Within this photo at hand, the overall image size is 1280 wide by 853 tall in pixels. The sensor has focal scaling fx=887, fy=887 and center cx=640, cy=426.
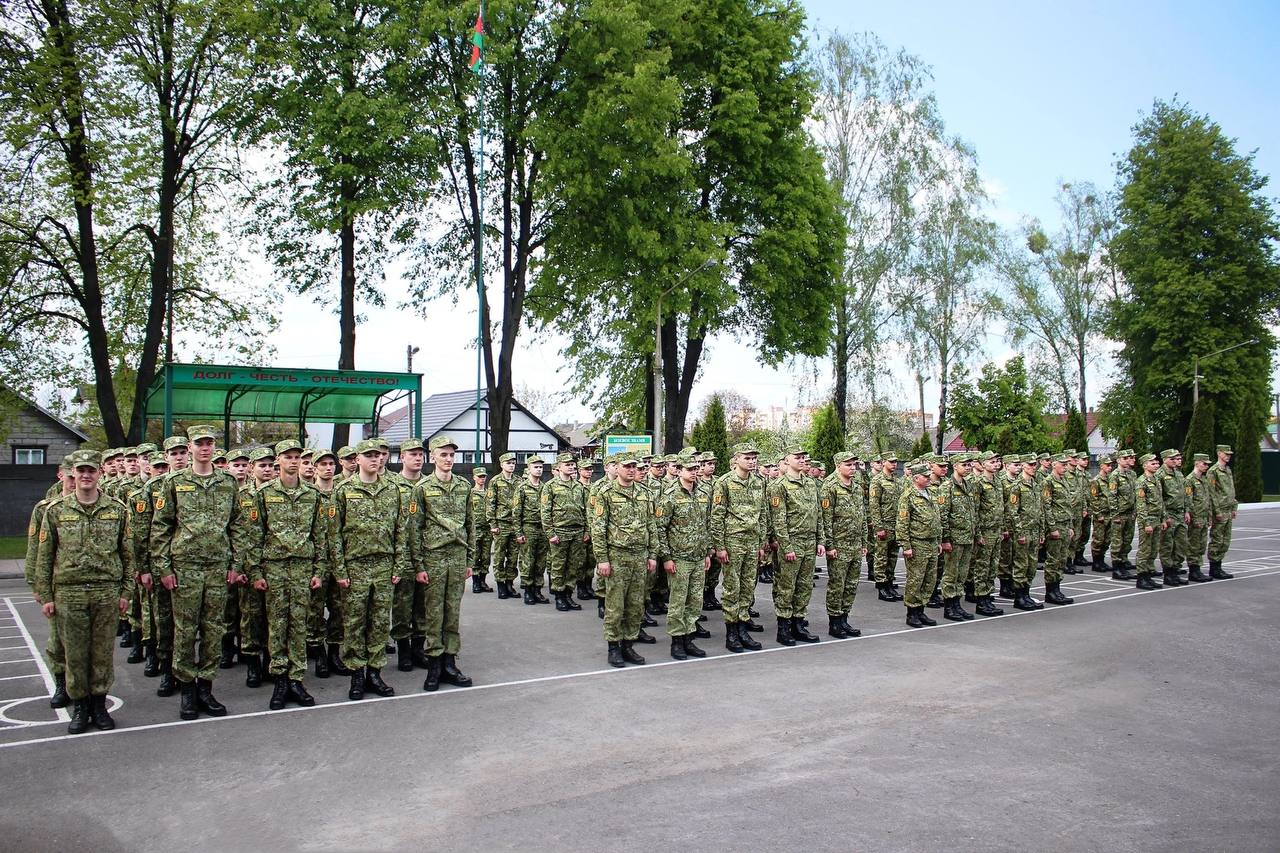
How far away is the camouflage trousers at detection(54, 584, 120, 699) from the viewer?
6.64 m

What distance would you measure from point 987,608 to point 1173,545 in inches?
213

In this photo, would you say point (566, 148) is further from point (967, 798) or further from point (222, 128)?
point (967, 798)

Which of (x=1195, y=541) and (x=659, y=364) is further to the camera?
(x=659, y=364)

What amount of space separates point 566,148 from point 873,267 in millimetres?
16699

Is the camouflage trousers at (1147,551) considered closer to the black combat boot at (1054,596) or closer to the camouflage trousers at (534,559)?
the black combat boot at (1054,596)

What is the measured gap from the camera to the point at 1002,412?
36.8 metres

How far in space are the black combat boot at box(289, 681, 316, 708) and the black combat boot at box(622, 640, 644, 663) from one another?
298 centimetres

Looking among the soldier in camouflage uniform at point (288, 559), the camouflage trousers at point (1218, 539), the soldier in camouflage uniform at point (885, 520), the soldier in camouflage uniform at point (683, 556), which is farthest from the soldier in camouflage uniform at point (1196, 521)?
the soldier in camouflage uniform at point (288, 559)

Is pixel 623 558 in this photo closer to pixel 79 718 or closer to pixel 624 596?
pixel 624 596

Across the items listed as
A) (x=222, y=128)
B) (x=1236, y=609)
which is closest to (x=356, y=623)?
(x=1236, y=609)

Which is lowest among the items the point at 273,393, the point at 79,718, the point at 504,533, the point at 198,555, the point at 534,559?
the point at 79,718

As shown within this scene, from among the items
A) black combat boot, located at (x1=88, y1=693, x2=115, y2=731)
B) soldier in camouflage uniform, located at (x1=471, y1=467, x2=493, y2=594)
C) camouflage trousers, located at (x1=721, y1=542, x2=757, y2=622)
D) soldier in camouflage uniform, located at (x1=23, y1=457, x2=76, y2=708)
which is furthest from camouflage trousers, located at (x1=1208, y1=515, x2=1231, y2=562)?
soldier in camouflage uniform, located at (x1=23, y1=457, x2=76, y2=708)

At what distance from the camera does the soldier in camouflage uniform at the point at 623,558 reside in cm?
887

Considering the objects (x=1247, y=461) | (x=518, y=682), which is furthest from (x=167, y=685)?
(x=1247, y=461)
